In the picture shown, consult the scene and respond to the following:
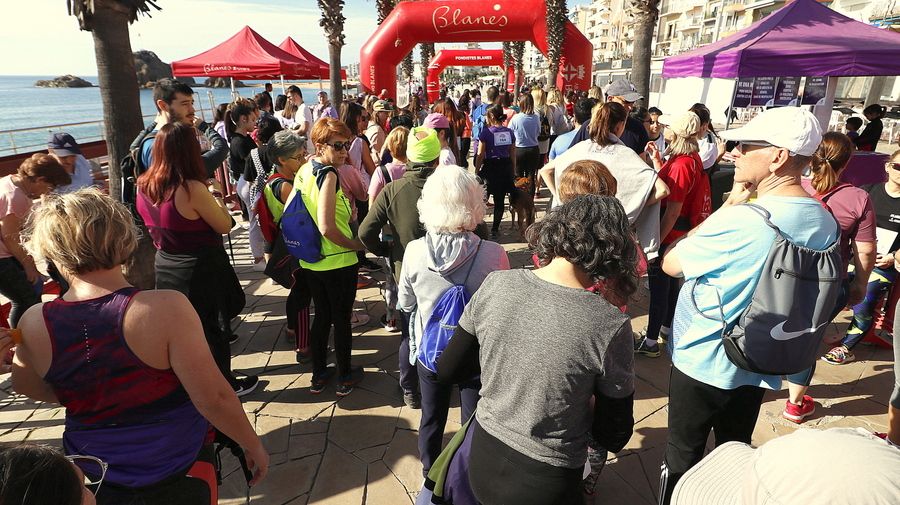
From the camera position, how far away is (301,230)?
3141mm

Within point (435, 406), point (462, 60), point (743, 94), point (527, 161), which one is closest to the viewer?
point (435, 406)

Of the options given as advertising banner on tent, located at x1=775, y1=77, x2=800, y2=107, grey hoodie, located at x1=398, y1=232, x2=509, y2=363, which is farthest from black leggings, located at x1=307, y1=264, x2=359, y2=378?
advertising banner on tent, located at x1=775, y1=77, x2=800, y2=107

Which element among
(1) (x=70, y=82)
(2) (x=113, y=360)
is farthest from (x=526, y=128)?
(1) (x=70, y=82)

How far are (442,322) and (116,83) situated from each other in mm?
3146

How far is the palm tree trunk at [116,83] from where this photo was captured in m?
3.32

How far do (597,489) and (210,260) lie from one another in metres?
2.78

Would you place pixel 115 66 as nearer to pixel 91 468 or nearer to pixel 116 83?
pixel 116 83

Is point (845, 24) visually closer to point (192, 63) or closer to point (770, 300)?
point (770, 300)

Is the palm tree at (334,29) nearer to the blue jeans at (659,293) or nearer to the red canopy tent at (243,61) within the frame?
the red canopy tent at (243,61)

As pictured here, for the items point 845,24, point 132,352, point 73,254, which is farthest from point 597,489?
point 845,24

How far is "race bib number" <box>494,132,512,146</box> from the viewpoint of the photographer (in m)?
6.39

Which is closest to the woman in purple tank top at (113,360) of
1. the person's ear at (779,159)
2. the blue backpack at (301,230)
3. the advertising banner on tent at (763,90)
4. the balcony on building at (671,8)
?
the blue backpack at (301,230)

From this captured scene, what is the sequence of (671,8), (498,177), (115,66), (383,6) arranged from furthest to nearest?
(671,8) < (383,6) < (498,177) < (115,66)

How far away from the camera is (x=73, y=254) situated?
1.45 meters
